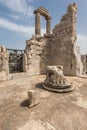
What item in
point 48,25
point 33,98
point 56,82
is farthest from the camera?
point 48,25

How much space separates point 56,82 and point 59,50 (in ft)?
14.4

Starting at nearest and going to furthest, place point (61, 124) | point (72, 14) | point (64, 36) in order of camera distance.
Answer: point (61, 124) < point (72, 14) < point (64, 36)

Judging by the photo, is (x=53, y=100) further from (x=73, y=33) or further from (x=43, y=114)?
(x=73, y=33)

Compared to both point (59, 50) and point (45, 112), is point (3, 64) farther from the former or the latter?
point (59, 50)

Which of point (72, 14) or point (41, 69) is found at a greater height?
point (72, 14)

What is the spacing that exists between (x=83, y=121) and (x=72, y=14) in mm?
7065

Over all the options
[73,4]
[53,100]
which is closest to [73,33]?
[73,4]

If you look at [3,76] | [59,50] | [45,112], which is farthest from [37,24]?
[45,112]

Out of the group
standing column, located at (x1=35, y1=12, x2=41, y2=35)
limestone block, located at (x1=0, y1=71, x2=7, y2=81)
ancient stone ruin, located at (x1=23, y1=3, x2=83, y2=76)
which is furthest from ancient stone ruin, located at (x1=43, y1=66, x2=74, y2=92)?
standing column, located at (x1=35, y1=12, x2=41, y2=35)

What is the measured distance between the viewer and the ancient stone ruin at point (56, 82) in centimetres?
419

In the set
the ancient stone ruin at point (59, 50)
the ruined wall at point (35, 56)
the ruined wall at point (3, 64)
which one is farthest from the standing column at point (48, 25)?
the ruined wall at point (3, 64)

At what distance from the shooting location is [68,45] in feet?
24.6

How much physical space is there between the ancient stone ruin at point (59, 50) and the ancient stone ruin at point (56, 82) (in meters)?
3.04

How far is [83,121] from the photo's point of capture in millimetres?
2588
